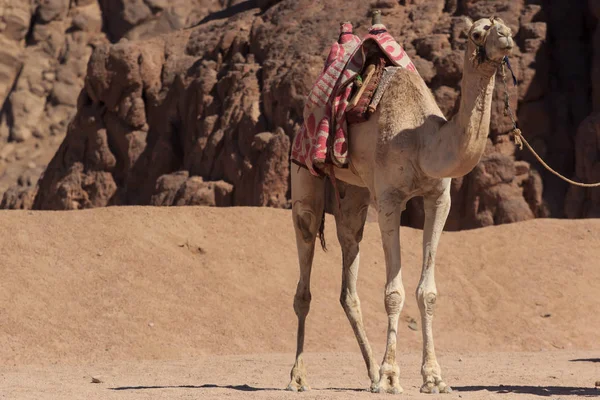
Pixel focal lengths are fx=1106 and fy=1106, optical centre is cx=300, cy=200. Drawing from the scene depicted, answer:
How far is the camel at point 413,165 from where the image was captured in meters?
8.85

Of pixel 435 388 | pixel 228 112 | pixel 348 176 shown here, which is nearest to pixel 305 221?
pixel 348 176

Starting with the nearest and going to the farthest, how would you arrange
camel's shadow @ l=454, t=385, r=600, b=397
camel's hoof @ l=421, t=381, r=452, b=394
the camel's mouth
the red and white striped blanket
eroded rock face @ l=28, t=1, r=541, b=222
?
the camel's mouth
camel's hoof @ l=421, t=381, r=452, b=394
camel's shadow @ l=454, t=385, r=600, b=397
the red and white striped blanket
eroded rock face @ l=28, t=1, r=541, b=222

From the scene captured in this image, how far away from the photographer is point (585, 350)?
15.3 metres

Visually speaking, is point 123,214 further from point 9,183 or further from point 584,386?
point 9,183

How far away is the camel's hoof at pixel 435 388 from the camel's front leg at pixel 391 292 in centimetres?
21

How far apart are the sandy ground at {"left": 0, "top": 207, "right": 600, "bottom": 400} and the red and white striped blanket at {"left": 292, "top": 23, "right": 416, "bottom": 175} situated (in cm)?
223

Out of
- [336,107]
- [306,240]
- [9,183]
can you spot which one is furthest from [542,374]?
[9,183]

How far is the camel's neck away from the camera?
29.0 ft

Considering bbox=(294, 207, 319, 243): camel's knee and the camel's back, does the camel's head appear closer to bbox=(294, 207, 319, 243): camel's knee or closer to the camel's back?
the camel's back

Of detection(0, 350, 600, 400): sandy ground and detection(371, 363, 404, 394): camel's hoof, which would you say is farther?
detection(0, 350, 600, 400): sandy ground

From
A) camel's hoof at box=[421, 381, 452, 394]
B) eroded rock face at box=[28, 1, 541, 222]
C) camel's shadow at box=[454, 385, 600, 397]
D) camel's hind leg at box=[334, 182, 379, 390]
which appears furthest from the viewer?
eroded rock face at box=[28, 1, 541, 222]

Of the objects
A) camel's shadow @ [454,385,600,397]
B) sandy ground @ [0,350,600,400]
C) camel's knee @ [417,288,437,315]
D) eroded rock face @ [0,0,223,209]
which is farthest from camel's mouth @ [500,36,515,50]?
eroded rock face @ [0,0,223,209]

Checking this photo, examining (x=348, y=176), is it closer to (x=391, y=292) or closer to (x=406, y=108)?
(x=406, y=108)

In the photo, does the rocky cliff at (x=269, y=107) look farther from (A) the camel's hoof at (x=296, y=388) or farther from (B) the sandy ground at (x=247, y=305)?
(A) the camel's hoof at (x=296, y=388)
